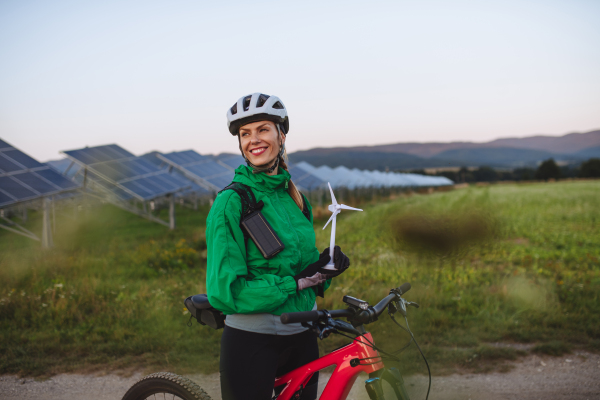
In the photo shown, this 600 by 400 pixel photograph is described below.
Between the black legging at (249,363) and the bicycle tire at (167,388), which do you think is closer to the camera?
the black legging at (249,363)

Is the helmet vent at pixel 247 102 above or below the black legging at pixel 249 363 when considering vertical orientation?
above

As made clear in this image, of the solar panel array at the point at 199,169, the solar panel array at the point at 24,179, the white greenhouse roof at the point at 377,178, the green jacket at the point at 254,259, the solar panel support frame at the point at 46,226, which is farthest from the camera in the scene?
the white greenhouse roof at the point at 377,178

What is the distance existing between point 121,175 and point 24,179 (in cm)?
700

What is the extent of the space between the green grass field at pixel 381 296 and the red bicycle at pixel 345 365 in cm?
215

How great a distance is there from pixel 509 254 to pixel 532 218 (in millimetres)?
7377

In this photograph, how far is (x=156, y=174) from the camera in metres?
20.4

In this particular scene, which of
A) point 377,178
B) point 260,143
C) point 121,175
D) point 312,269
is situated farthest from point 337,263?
point 377,178

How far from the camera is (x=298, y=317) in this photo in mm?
1638

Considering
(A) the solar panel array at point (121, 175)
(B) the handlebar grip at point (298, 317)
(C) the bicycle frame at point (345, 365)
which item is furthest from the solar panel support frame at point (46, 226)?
(B) the handlebar grip at point (298, 317)

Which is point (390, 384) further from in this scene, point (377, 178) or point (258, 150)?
point (377, 178)

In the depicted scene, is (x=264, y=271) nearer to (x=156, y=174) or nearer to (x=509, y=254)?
(x=509, y=254)

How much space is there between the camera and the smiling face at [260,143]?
80.2 inches

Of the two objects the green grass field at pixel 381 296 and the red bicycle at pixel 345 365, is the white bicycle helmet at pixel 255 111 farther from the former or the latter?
the green grass field at pixel 381 296

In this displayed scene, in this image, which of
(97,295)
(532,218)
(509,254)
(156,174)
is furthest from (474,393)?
(156,174)
